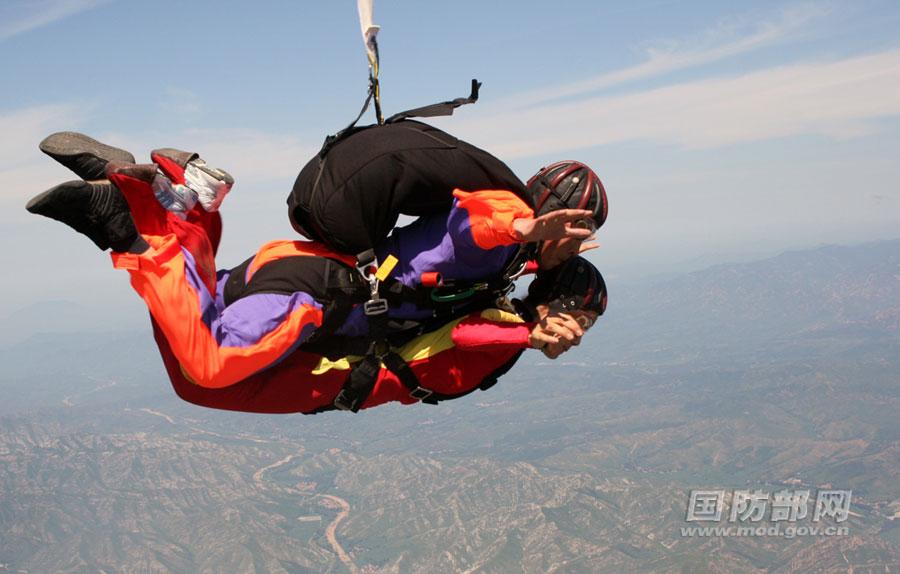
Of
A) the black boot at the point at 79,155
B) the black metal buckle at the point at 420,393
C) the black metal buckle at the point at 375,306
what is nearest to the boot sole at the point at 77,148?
the black boot at the point at 79,155

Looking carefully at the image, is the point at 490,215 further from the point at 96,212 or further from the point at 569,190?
the point at 96,212

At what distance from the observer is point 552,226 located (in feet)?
15.3

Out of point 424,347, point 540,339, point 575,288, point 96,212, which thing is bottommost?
point 424,347

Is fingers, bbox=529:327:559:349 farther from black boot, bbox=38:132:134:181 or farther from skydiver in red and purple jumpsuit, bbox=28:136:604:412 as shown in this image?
black boot, bbox=38:132:134:181

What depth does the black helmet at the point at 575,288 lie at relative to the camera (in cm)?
554

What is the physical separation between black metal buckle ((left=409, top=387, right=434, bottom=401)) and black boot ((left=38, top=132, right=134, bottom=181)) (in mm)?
2744

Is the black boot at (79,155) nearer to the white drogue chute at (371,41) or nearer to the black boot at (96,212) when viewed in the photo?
the black boot at (96,212)

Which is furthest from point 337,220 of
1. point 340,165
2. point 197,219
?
point 197,219

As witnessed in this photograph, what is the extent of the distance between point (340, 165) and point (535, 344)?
1.86 meters

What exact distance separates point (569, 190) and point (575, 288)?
2.53ft

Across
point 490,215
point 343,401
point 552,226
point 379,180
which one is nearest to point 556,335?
point 552,226

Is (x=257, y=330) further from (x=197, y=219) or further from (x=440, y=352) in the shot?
(x=440, y=352)

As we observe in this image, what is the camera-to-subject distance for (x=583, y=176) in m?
5.33

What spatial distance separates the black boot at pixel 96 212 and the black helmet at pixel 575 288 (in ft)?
9.62
